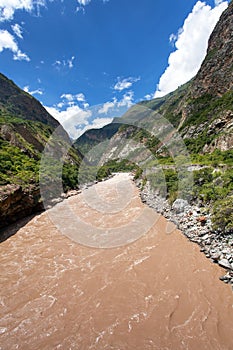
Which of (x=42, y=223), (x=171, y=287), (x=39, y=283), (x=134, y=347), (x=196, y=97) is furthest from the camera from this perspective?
(x=196, y=97)

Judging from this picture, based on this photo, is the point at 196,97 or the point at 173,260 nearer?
the point at 173,260

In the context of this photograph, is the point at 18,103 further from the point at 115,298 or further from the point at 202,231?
the point at 115,298

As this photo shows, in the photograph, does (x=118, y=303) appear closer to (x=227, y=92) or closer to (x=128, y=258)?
(x=128, y=258)

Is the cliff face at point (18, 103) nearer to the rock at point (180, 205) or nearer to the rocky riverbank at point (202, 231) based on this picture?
the rock at point (180, 205)

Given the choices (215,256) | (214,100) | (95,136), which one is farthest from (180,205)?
(95,136)

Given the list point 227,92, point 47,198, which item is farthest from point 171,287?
point 227,92

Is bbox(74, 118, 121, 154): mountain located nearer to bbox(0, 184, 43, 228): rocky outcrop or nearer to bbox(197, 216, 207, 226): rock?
bbox(0, 184, 43, 228): rocky outcrop

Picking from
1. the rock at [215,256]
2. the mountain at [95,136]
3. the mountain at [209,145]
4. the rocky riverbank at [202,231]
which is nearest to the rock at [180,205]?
the rocky riverbank at [202,231]

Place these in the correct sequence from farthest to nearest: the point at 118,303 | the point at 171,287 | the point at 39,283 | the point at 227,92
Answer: the point at 227,92
the point at 39,283
the point at 171,287
the point at 118,303

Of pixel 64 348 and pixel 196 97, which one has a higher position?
pixel 196 97
